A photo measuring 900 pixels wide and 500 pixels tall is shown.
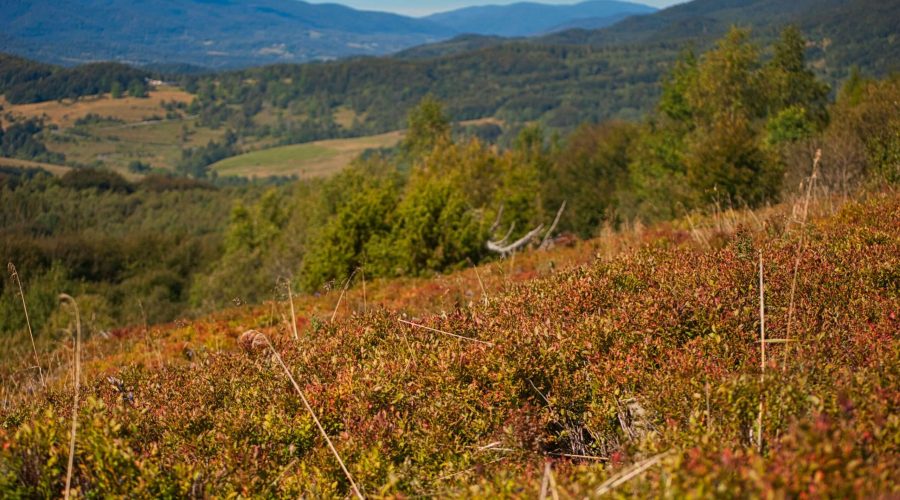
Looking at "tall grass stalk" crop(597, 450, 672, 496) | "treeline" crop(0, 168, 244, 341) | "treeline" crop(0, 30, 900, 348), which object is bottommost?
"treeline" crop(0, 168, 244, 341)

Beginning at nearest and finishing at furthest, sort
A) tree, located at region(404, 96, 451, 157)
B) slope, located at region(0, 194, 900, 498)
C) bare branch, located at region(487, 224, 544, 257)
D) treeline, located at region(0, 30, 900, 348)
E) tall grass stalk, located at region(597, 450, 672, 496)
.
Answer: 1. tall grass stalk, located at region(597, 450, 672, 496)
2. slope, located at region(0, 194, 900, 498)
3. bare branch, located at region(487, 224, 544, 257)
4. treeline, located at region(0, 30, 900, 348)
5. tree, located at region(404, 96, 451, 157)

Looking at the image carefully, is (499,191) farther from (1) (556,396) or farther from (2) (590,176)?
(1) (556,396)

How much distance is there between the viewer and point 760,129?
45344 millimetres

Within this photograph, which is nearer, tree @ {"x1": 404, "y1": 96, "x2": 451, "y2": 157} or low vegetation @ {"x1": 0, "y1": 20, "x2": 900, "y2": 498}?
low vegetation @ {"x1": 0, "y1": 20, "x2": 900, "y2": 498}

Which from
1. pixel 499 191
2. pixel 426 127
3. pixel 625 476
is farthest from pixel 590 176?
pixel 625 476

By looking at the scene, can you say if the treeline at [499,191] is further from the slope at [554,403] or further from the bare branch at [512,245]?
the slope at [554,403]

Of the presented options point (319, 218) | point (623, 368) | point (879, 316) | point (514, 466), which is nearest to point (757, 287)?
point (879, 316)

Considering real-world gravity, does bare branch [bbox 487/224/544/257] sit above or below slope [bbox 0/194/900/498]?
below

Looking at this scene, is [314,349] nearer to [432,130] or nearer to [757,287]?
[757,287]

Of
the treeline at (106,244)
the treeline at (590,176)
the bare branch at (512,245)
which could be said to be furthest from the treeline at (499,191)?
the bare branch at (512,245)

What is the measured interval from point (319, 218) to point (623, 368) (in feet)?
161

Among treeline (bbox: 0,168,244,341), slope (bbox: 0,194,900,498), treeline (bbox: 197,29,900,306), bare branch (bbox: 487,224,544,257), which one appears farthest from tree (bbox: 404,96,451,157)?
slope (bbox: 0,194,900,498)

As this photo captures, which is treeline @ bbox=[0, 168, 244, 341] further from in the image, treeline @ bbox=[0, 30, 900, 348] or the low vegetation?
the low vegetation

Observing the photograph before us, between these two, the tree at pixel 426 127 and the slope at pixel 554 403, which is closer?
the slope at pixel 554 403
